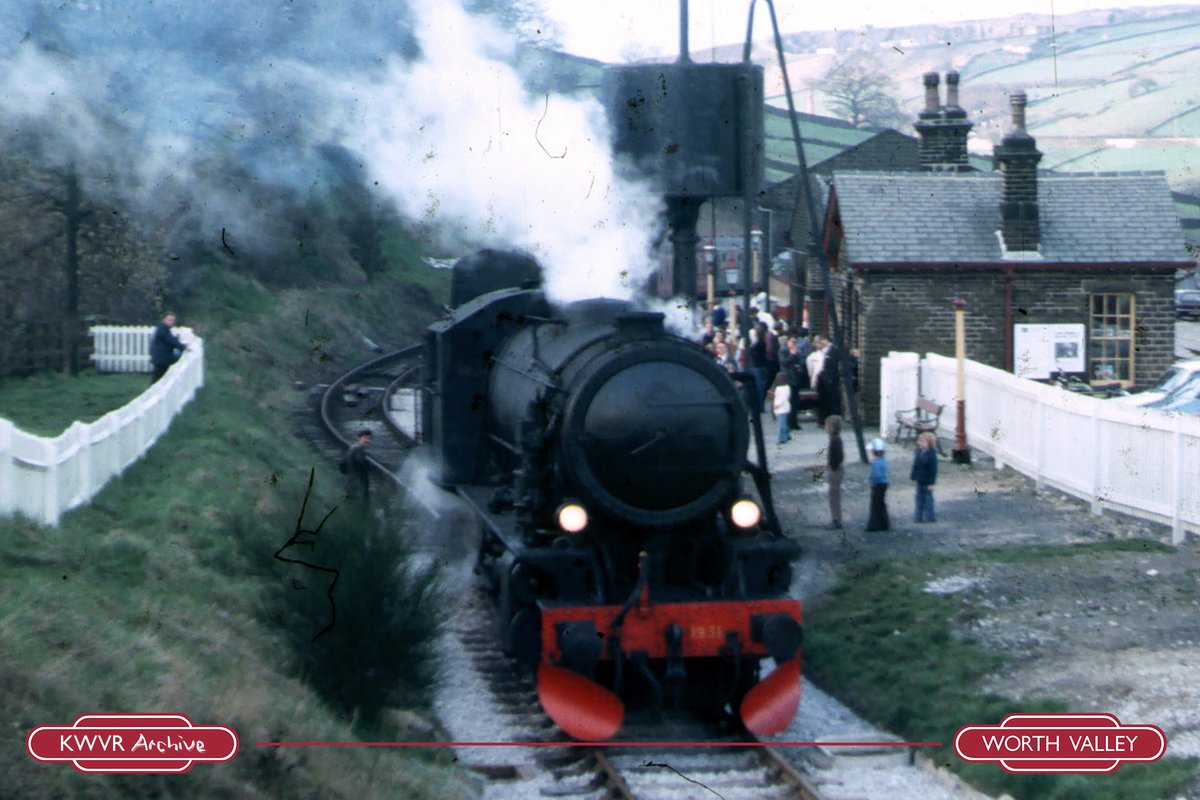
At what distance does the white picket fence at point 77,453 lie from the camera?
10031 mm

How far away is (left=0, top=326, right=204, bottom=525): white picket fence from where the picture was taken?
10.0 meters

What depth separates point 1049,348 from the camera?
71.8ft

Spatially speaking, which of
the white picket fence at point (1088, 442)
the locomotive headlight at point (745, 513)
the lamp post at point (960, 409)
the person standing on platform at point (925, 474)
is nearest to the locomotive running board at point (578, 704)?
the locomotive headlight at point (745, 513)

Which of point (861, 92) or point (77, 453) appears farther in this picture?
point (861, 92)

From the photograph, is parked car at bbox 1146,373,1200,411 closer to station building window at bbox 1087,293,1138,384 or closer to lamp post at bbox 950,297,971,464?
station building window at bbox 1087,293,1138,384

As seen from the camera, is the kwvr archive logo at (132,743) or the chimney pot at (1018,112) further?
the chimney pot at (1018,112)

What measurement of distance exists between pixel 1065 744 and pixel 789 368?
1430cm

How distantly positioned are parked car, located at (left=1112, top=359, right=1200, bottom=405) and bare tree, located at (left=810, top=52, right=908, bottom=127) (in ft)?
128

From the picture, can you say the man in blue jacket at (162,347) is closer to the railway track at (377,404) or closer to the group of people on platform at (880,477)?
the railway track at (377,404)

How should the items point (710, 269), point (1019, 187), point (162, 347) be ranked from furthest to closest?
point (710, 269)
point (1019, 187)
point (162, 347)

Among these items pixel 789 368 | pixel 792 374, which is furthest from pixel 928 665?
pixel 792 374

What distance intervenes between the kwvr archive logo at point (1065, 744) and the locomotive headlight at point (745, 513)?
7.70 ft

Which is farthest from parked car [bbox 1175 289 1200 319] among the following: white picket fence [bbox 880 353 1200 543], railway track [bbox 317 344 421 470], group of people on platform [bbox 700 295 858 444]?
white picket fence [bbox 880 353 1200 543]

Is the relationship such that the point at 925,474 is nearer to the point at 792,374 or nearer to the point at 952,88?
the point at 792,374
